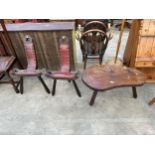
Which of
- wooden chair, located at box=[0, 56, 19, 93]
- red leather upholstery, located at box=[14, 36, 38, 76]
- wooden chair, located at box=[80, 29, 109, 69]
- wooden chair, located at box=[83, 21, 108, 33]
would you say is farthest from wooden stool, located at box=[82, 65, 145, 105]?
wooden chair, located at box=[0, 56, 19, 93]

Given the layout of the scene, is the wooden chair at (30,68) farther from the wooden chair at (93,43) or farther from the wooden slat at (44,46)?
the wooden chair at (93,43)

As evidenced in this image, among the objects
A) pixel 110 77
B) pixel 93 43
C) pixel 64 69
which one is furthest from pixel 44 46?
pixel 110 77

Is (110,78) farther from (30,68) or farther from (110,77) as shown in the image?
(30,68)

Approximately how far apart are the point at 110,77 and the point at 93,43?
2.84 feet

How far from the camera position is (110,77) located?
220 centimetres

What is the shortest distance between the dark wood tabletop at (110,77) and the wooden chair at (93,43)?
0.59 meters

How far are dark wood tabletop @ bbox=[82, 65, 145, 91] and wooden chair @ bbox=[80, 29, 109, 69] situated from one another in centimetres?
59

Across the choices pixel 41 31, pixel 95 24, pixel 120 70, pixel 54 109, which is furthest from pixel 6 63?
pixel 120 70

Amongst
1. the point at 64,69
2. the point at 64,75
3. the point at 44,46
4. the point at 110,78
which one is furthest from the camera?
the point at 44,46

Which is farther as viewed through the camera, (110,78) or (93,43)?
(93,43)

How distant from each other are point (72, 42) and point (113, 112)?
54.6 inches

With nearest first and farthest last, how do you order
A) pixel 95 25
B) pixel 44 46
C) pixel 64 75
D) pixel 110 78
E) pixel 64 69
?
1. pixel 110 78
2. pixel 64 75
3. pixel 64 69
4. pixel 95 25
5. pixel 44 46
